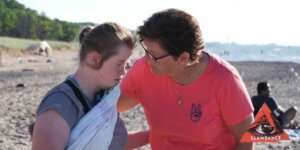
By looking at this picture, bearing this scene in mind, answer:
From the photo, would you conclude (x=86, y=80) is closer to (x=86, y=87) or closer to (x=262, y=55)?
(x=86, y=87)

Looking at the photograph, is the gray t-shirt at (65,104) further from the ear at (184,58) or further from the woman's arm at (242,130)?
the woman's arm at (242,130)

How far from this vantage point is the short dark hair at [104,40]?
2750mm

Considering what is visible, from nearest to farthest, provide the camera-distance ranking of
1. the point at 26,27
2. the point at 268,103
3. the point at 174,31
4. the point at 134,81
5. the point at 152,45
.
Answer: the point at 174,31, the point at 152,45, the point at 134,81, the point at 268,103, the point at 26,27

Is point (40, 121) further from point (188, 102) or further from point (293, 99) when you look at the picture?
point (293, 99)

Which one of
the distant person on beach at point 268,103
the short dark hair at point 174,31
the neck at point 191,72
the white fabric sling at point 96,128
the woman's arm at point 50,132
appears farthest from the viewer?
the distant person on beach at point 268,103

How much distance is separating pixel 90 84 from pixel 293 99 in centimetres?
1537

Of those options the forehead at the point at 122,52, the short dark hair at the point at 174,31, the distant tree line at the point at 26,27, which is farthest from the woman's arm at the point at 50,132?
the distant tree line at the point at 26,27

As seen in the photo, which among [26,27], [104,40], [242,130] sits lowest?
[26,27]

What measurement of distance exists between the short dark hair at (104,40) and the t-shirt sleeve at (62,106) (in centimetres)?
26

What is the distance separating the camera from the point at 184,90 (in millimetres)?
3572

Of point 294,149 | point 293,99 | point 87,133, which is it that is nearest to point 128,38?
point 87,133

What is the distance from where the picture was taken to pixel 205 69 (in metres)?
3.52

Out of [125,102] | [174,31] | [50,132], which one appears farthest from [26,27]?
[50,132]

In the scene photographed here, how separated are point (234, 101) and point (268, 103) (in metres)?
7.15
